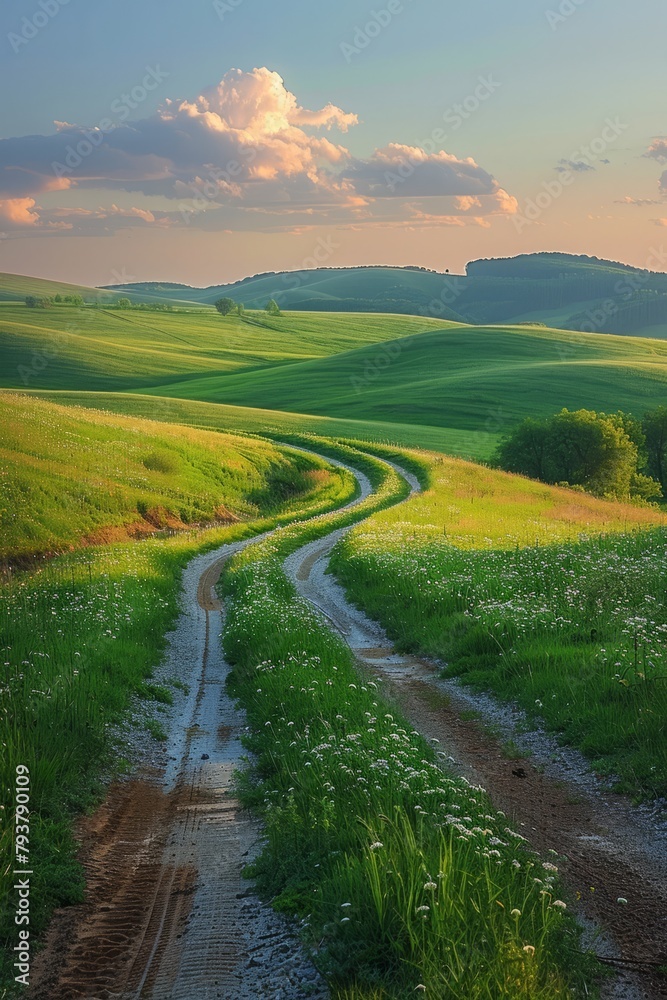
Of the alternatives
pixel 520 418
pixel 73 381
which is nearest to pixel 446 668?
pixel 520 418

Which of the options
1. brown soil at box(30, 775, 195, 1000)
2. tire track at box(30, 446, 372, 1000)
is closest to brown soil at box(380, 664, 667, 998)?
tire track at box(30, 446, 372, 1000)

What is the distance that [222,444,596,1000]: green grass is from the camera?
491 cm

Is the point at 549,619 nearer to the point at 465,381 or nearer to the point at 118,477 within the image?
the point at 118,477

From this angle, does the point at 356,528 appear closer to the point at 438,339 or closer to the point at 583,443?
the point at 583,443

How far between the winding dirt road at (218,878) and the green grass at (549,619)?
0.91m

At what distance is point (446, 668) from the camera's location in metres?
13.9

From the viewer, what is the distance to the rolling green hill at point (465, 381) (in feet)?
308

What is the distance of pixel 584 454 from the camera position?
206 feet

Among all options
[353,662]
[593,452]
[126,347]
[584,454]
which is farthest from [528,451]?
[126,347]

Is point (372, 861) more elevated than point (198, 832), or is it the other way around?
point (372, 861)

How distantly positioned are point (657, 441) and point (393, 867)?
7547 cm

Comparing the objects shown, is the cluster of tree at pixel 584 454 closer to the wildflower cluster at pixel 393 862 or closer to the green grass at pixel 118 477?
the green grass at pixel 118 477

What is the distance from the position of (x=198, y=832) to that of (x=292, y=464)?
4881 centimetres

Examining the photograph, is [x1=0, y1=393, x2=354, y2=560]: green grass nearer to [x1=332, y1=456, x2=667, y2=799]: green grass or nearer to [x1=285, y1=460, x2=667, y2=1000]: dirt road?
[x1=332, y1=456, x2=667, y2=799]: green grass
